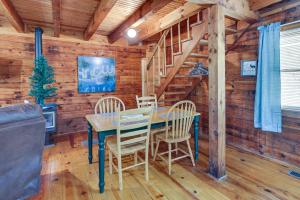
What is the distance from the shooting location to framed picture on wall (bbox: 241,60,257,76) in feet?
9.36

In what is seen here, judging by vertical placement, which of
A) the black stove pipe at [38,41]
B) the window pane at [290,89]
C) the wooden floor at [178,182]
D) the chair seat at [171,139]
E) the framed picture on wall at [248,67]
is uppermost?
the black stove pipe at [38,41]

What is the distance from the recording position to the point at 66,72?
160 inches

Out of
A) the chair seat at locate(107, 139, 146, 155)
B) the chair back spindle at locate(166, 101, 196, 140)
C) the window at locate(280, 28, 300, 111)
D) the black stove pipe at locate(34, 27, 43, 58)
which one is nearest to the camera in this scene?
the chair seat at locate(107, 139, 146, 155)

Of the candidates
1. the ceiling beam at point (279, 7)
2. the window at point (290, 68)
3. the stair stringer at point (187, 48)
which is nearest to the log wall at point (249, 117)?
the ceiling beam at point (279, 7)

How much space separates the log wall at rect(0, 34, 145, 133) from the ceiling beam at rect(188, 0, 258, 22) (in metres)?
2.97

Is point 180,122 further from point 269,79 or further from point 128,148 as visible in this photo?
point 269,79

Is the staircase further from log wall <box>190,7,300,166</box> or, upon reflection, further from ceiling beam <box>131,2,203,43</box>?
log wall <box>190,7,300,166</box>

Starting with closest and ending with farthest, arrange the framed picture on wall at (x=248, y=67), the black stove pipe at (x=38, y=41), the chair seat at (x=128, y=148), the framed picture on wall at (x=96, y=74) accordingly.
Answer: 1. the chair seat at (x=128, y=148)
2. the framed picture on wall at (x=248, y=67)
3. the black stove pipe at (x=38, y=41)
4. the framed picture on wall at (x=96, y=74)

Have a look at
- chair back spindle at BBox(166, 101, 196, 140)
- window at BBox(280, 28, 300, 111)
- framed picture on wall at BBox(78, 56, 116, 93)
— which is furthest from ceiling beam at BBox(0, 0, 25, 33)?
window at BBox(280, 28, 300, 111)

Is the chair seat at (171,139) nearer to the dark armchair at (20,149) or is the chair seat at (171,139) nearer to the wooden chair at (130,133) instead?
the wooden chair at (130,133)

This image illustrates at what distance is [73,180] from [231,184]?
6.53 feet

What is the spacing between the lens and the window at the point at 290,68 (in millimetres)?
2439

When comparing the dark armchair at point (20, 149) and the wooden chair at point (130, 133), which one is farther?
the wooden chair at point (130, 133)

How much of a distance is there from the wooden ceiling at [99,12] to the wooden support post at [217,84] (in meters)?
0.24
